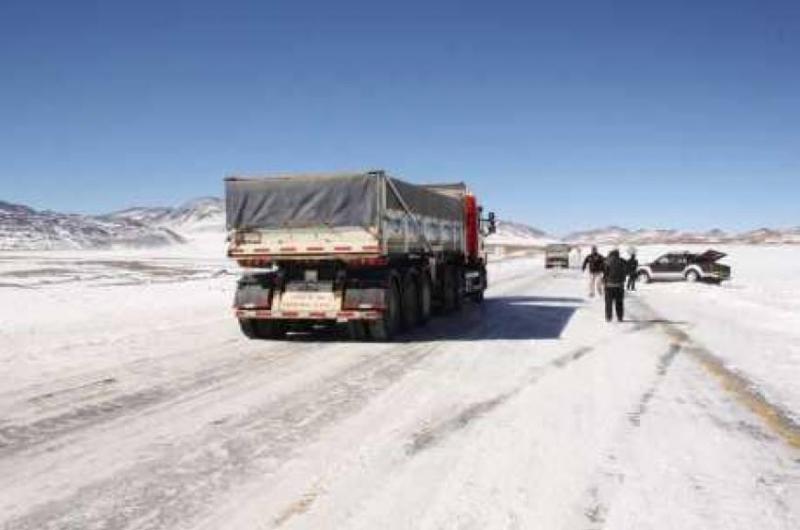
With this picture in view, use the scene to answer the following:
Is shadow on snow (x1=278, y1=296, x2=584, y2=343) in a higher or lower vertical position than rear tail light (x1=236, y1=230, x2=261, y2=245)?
lower

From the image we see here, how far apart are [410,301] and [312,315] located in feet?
8.15

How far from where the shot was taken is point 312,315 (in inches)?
607

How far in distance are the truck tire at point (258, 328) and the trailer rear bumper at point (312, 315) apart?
0.21 meters

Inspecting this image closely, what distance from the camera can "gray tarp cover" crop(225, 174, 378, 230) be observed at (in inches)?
595

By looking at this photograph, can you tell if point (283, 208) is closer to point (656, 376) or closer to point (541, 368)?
point (541, 368)

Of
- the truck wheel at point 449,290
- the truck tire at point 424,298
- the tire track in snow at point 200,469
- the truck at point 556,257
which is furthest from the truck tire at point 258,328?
the truck at point 556,257

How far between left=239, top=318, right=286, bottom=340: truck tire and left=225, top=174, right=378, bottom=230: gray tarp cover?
1.66m

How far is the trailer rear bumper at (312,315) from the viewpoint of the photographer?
49.7 feet

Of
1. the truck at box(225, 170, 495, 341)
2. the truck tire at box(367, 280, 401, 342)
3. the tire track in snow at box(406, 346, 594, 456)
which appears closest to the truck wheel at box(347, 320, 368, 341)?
the truck at box(225, 170, 495, 341)

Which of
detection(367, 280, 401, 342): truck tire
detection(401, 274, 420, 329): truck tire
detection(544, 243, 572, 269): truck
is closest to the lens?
detection(367, 280, 401, 342): truck tire

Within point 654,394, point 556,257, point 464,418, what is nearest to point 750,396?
point 654,394

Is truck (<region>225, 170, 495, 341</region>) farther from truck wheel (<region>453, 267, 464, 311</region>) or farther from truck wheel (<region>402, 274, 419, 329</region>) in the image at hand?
truck wheel (<region>453, 267, 464, 311</region>)

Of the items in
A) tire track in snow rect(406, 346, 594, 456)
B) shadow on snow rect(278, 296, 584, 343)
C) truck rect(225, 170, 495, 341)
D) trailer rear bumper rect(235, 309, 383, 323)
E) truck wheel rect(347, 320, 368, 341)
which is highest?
truck rect(225, 170, 495, 341)

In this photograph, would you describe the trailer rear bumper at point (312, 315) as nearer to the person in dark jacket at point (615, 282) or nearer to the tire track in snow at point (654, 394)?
the tire track in snow at point (654, 394)
